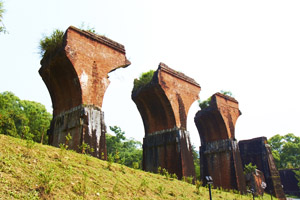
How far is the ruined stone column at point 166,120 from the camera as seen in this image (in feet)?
38.1

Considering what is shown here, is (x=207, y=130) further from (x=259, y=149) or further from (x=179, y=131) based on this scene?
(x=259, y=149)

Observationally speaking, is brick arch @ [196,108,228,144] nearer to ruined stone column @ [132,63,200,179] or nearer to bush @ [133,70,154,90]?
ruined stone column @ [132,63,200,179]

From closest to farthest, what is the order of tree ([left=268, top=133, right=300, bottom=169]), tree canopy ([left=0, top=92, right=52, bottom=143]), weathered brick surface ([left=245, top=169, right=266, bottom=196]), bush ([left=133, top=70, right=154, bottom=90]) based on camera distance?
1. bush ([left=133, top=70, right=154, bottom=90])
2. weathered brick surface ([left=245, top=169, right=266, bottom=196])
3. tree canopy ([left=0, top=92, right=52, bottom=143])
4. tree ([left=268, top=133, right=300, bottom=169])

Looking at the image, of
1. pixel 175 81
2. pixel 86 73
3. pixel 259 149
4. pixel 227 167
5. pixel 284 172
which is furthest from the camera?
pixel 284 172

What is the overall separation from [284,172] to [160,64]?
2389 cm

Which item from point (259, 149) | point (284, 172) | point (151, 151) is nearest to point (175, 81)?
point (151, 151)

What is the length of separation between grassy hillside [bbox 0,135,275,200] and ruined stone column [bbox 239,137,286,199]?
1504 centimetres

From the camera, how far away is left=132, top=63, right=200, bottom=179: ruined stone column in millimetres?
11617

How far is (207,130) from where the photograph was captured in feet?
53.3

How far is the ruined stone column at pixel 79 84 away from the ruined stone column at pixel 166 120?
9.15 feet

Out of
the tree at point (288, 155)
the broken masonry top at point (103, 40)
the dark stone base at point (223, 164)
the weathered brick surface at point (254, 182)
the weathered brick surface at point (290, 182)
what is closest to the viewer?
the broken masonry top at point (103, 40)

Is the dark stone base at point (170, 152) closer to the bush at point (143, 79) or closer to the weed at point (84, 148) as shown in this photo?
the bush at point (143, 79)

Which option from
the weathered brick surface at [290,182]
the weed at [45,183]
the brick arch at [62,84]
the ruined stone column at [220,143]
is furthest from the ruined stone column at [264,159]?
the weed at [45,183]

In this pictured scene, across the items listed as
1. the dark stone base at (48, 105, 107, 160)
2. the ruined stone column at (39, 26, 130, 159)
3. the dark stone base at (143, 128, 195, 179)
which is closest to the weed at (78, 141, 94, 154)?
the dark stone base at (48, 105, 107, 160)
